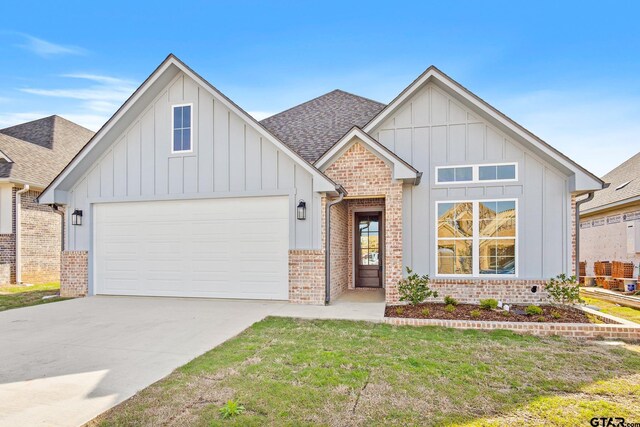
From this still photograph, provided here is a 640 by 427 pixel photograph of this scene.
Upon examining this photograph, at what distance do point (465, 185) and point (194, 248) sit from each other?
729 centimetres

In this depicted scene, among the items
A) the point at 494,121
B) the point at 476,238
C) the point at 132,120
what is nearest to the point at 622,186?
the point at 494,121

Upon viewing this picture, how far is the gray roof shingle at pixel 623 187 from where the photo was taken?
43.1 feet

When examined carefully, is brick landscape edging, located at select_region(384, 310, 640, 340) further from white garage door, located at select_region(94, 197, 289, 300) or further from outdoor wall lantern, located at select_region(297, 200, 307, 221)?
white garage door, located at select_region(94, 197, 289, 300)

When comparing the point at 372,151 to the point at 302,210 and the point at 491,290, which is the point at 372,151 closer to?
the point at 302,210

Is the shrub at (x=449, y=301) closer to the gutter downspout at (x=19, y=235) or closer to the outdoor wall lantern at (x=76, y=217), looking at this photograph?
the outdoor wall lantern at (x=76, y=217)

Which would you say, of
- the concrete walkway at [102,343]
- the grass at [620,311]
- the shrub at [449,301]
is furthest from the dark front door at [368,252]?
the grass at [620,311]

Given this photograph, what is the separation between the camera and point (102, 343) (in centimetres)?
566

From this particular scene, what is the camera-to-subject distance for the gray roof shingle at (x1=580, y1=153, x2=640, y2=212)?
1313 cm

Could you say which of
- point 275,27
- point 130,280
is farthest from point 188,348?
point 275,27

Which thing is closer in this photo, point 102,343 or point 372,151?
point 102,343

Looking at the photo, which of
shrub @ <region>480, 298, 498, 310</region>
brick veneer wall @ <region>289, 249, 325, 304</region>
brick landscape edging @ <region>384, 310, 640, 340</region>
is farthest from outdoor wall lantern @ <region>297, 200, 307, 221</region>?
shrub @ <region>480, 298, 498, 310</region>

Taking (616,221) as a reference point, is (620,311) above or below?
below

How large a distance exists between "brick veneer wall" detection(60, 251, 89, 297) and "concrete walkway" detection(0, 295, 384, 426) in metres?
0.76

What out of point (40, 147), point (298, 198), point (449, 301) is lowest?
point (449, 301)
